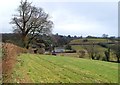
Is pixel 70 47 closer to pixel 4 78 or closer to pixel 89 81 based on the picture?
pixel 89 81

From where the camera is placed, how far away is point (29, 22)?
2056 inches

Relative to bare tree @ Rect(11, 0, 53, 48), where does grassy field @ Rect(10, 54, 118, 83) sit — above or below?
below

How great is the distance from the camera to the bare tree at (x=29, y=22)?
52.1 metres

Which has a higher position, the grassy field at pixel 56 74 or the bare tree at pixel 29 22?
the bare tree at pixel 29 22

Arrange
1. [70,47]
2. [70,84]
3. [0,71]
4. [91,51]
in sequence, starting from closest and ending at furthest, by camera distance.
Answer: [0,71] < [70,84] < [91,51] < [70,47]

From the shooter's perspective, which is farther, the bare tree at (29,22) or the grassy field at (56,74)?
the bare tree at (29,22)

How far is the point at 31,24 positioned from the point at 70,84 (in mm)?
39846

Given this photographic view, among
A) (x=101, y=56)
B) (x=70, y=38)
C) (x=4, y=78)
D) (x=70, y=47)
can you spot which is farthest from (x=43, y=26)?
(x=4, y=78)

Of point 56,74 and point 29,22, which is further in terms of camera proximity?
point 29,22

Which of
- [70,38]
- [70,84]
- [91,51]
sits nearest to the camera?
[70,84]

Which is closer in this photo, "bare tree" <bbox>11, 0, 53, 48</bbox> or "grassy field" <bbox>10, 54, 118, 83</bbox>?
"grassy field" <bbox>10, 54, 118, 83</bbox>

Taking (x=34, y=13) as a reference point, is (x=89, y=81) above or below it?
below

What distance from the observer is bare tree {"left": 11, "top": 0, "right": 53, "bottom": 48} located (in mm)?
52094

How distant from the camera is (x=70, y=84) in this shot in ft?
43.8
